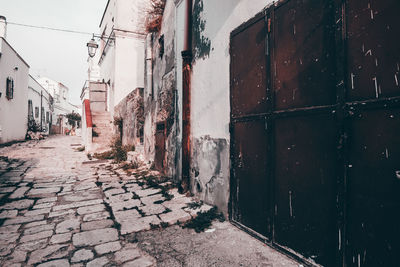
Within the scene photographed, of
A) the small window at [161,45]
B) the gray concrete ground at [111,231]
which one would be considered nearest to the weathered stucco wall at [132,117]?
the small window at [161,45]

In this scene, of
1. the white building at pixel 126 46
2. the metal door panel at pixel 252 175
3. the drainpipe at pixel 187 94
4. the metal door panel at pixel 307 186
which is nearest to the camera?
the metal door panel at pixel 307 186

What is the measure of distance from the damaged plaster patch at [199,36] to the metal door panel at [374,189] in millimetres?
2941

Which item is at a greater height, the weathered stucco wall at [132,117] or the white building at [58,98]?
the white building at [58,98]

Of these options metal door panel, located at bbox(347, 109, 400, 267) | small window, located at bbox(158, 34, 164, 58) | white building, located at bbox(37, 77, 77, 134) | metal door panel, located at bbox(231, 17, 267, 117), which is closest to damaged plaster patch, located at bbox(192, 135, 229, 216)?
metal door panel, located at bbox(231, 17, 267, 117)

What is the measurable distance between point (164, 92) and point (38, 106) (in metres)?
23.6

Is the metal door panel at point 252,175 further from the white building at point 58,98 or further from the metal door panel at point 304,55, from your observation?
the white building at point 58,98

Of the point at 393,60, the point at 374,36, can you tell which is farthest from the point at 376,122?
the point at 374,36

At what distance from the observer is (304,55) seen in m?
2.18

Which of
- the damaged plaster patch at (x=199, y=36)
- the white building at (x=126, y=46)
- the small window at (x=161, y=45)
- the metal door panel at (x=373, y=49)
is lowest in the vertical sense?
the metal door panel at (x=373, y=49)

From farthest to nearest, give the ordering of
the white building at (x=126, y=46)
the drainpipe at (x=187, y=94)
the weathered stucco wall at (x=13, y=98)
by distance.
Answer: the white building at (x=126, y=46) < the weathered stucco wall at (x=13, y=98) < the drainpipe at (x=187, y=94)

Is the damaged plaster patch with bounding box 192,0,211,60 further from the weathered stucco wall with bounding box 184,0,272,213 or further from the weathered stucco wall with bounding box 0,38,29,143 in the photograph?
the weathered stucco wall with bounding box 0,38,29,143

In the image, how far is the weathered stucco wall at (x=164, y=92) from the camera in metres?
5.44

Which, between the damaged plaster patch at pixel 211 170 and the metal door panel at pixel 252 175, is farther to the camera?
the damaged plaster patch at pixel 211 170

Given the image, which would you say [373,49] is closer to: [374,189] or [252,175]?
[374,189]
